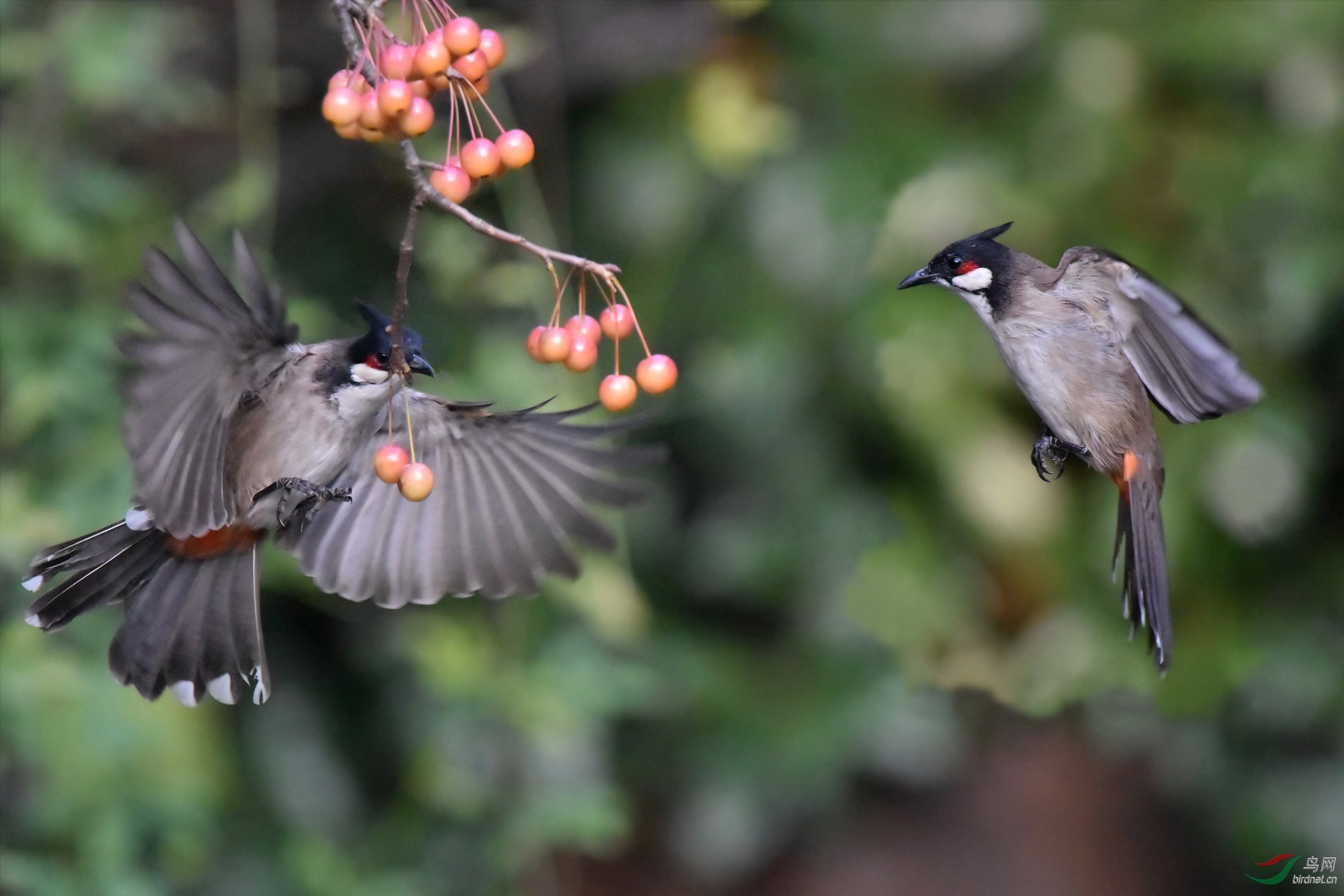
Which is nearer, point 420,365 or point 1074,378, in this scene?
point 420,365

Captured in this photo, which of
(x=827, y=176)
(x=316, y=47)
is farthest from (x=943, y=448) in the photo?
(x=316, y=47)

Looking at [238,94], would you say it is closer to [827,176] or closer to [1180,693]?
[827,176]

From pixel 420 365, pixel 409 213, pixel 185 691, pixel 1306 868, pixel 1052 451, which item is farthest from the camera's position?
pixel 1306 868

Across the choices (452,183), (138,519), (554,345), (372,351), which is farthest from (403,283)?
(138,519)

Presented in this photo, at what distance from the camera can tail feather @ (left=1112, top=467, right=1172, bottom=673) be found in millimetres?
1767

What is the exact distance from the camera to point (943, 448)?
3527 mm

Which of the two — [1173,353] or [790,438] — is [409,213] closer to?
[1173,353]

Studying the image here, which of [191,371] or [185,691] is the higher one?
[191,371]

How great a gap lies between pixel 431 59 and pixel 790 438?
234 cm

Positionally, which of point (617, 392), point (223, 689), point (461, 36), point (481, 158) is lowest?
point (223, 689)

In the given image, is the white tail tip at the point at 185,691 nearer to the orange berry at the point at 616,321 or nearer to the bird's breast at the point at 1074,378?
the orange berry at the point at 616,321

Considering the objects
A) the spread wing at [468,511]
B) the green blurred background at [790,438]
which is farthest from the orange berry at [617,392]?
the green blurred background at [790,438]

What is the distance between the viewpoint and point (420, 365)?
172 cm

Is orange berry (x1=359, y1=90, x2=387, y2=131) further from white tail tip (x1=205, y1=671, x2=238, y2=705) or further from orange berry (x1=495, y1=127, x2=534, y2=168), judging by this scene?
white tail tip (x1=205, y1=671, x2=238, y2=705)
